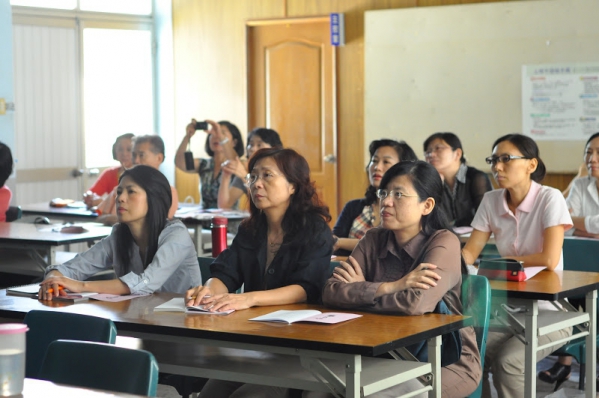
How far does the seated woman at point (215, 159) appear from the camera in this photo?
678cm

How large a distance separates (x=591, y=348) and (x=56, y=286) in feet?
7.03

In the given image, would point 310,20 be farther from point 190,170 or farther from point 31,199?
point 31,199

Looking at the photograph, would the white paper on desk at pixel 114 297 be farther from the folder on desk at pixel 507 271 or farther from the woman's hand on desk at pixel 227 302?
the folder on desk at pixel 507 271

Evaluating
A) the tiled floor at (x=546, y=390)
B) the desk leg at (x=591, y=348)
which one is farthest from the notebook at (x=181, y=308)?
the desk leg at (x=591, y=348)

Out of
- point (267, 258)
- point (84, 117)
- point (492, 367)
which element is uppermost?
point (84, 117)

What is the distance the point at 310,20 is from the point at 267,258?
534 cm

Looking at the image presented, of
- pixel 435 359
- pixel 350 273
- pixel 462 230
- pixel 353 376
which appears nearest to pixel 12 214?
pixel 462 230

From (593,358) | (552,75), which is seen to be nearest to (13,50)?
(552,75)

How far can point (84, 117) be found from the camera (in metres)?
8.52

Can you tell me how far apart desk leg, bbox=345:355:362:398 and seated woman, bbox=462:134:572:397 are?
142 cm

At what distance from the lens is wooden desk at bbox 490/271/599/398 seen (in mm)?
3441

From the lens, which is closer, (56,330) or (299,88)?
(56,330)

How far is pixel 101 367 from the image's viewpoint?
2092 millimetres

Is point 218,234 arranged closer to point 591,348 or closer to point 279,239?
point 279,239
